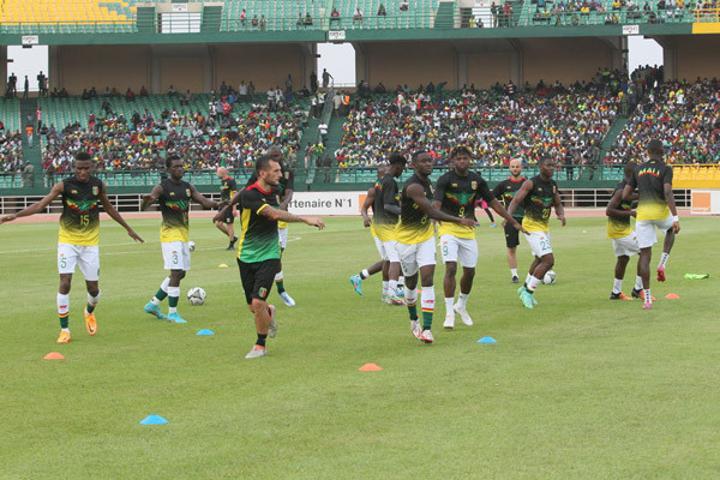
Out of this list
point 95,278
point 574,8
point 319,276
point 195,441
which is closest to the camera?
point 195,441

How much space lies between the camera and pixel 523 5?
232 feet

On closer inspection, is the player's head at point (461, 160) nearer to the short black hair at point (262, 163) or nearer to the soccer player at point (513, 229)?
the short black hair at point (262, 163)

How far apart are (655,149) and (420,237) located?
4.61m

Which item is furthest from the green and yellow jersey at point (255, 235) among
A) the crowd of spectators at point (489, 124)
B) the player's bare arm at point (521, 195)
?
the crowd of spectators at point (489, 124)

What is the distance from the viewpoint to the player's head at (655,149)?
17562 mm

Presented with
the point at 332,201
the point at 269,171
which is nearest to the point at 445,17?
the point at 332,201

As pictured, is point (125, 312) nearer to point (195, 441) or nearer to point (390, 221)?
point (390, 221)

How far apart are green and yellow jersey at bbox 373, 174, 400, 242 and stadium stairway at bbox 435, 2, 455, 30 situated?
52692 millimetres

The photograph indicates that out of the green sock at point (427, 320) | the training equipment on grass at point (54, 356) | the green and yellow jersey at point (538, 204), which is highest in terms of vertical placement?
the green and yellow jersey at point (538, 204)

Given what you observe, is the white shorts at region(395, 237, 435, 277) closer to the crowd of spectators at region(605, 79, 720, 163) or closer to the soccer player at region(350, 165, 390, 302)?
the soccer player at region(350, 165, 390, 302)

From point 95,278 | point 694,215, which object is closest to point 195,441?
point 95,278

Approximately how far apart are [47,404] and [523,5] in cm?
6264

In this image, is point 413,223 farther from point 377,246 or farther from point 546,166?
point 377,246

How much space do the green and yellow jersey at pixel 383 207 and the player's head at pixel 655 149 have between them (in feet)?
12.1
